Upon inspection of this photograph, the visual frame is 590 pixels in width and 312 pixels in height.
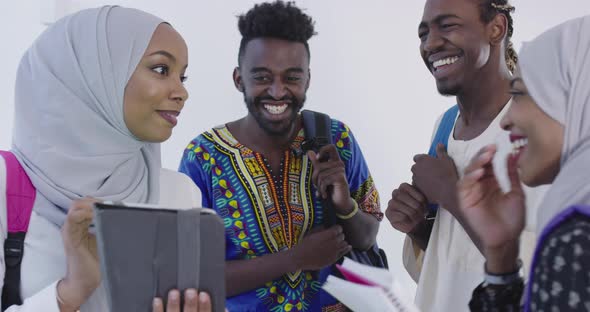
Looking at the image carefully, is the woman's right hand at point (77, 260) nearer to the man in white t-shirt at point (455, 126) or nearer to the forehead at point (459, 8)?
the man in white t-shirt at point (455, 126)

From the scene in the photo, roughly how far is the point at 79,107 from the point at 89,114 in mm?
30

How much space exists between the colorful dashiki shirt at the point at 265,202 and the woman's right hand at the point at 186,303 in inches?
35.2

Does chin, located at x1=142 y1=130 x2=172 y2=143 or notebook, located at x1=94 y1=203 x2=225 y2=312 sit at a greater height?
chin, located at x1=142 y1=130 x2=172 y2=143

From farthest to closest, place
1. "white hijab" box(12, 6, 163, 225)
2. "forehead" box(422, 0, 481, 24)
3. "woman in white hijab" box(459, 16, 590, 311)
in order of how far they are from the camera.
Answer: "forehead" box(422, 0, 481, 24)
"white hijab" box(12, 6, 163, 225)
"woman in white hijab" box(459, 16, 590, 311)

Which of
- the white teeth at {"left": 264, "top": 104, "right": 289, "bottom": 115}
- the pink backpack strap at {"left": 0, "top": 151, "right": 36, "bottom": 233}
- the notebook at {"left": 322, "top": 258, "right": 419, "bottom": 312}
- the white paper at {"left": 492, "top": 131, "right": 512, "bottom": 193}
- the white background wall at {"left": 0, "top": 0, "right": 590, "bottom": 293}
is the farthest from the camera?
the white background wall at {"left": 0, "top": 0, "right": 590, "bottom": 293}

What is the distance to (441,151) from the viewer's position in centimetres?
188

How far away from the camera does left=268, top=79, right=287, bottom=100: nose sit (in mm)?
2115

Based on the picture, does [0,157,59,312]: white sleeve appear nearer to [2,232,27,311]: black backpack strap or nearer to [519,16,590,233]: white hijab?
[2,232,27,311]: black backpack strap

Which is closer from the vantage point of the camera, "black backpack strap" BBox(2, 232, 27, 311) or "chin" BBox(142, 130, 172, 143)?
"black backpack strap" BBox(2, 232, 27, 311)

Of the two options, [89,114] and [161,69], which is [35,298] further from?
[161,69]

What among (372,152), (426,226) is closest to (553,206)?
(426,226)

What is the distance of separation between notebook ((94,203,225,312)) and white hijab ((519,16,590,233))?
0.60m

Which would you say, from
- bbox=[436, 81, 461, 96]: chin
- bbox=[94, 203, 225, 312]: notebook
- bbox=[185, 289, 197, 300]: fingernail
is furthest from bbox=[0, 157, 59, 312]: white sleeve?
bbox=[436, 81, 461, 96]: chin

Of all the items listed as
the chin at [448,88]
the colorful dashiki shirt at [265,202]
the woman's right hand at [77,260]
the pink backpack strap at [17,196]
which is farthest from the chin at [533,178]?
the pink backpack strap at [17,196]
